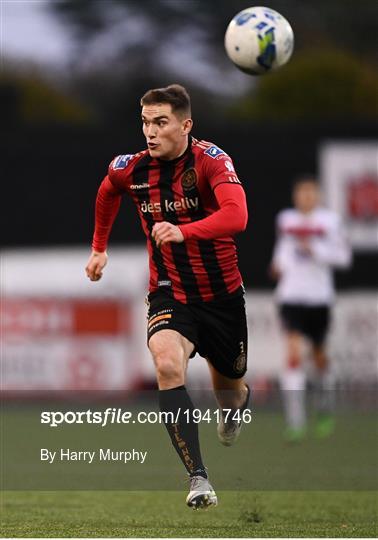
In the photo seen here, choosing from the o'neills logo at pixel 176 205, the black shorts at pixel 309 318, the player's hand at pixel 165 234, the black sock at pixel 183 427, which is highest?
the o'neills logo at pixel 176 205

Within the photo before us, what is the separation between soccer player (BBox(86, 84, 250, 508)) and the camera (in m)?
7.59

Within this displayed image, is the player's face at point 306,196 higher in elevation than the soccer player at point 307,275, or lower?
higher

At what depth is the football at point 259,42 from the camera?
27.5 feet

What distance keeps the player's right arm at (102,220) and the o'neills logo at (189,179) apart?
0.51 m

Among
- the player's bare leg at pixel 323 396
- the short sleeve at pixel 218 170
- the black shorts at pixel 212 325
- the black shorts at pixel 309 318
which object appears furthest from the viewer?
the black shorts at pixel 309 318

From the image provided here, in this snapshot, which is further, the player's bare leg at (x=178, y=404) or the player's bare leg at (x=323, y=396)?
the player's bare leg at (x=323, y=396)

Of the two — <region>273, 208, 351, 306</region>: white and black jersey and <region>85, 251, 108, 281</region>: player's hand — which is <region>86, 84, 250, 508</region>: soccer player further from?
<region>273, 208, 351, 306</region>: white and black jersey

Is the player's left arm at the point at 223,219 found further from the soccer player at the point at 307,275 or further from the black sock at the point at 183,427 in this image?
the soccer player at the point at 307,275

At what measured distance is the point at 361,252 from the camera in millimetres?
17312

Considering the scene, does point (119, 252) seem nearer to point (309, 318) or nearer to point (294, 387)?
point (309, 318)

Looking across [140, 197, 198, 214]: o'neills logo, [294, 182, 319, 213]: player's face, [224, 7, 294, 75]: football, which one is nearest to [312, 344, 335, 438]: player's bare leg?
[294, 182, 319, 213]: player's face

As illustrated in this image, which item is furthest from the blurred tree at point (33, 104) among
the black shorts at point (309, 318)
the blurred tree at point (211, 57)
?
the black shorts at point (309, 318)

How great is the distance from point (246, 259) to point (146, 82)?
18.7 metres

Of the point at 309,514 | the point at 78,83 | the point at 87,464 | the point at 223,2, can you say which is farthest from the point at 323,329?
the point at 78,83
